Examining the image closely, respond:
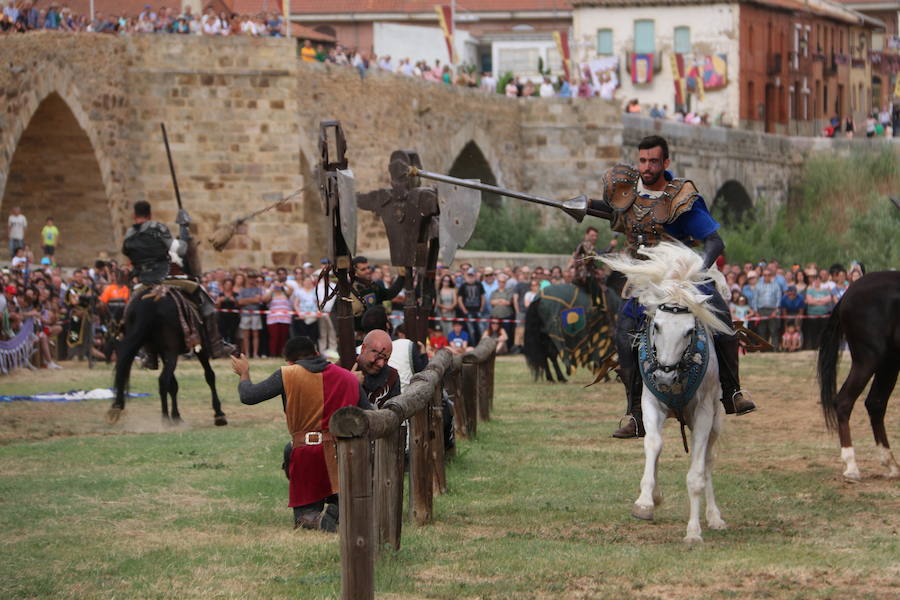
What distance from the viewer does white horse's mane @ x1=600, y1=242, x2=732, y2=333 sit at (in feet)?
32.0

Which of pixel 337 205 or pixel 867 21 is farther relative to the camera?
pixel 867 21

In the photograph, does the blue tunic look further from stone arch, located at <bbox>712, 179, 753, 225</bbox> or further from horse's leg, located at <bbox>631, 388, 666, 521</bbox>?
stone arch, located at <bbox>712, 179, 753, 225</bbox>

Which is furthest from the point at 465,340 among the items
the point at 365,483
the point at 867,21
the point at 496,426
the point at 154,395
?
the point at 867,21

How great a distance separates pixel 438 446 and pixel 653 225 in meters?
2.32

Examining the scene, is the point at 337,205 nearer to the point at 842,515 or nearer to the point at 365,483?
the point at 842,515

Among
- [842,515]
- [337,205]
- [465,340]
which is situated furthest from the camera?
[465,340]

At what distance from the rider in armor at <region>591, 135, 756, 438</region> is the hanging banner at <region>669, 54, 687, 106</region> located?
59887 mm

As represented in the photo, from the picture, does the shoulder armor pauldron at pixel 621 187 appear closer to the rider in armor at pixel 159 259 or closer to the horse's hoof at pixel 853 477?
the horse's hoof at pixel 853 477

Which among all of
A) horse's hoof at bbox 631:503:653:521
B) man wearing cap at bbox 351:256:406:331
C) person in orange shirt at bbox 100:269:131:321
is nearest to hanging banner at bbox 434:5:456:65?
person in orange shirt at bbox 100:269:131:321

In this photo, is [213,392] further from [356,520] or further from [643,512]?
[356,520]

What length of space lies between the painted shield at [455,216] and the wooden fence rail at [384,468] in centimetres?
170

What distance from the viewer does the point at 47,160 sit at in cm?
3472

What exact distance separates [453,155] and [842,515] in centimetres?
3513

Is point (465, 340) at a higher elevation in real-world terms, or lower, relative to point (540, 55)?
lower
